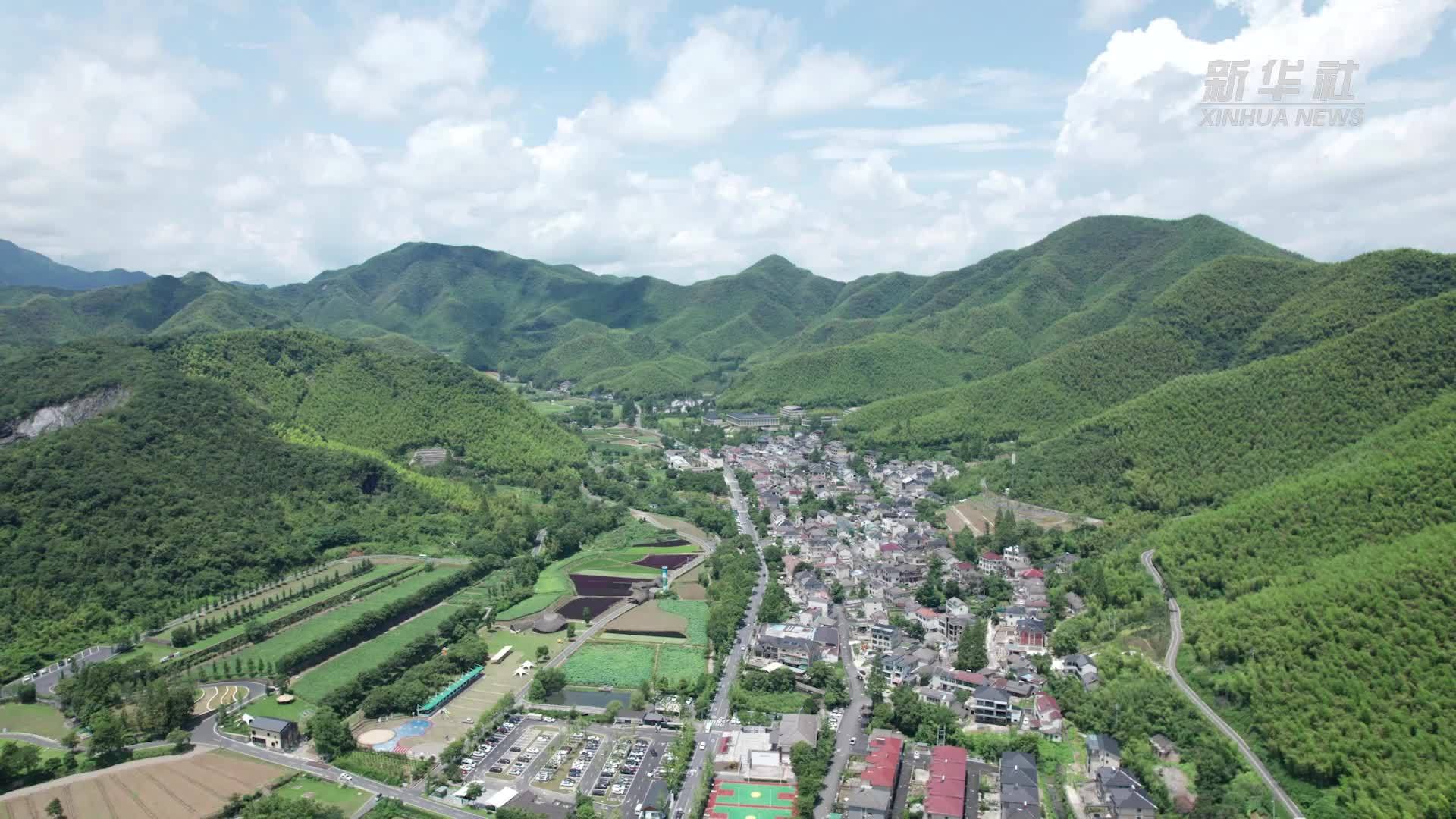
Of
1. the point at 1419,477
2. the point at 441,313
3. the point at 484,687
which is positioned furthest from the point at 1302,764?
the point at 441,313

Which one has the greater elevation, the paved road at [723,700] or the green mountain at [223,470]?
the green mountain at [223,470]

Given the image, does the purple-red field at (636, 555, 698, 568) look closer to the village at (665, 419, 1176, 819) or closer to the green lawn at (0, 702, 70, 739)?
the village at (665, 419, 1176, 819)

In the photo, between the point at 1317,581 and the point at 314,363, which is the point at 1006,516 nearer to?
the point at 1317,581

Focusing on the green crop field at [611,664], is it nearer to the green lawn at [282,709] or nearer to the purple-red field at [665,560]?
the green lawn at [282,709]

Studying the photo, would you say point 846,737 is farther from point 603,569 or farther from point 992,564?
point 603,569

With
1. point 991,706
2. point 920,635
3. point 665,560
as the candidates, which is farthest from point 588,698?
point 665,560

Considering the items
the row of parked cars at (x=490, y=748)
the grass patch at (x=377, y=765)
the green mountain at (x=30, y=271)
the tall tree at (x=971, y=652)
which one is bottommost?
the grass patch at (x=377, y=765)

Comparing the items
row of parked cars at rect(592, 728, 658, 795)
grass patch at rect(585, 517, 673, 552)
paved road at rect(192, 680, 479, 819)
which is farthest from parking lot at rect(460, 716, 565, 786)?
grass patch at rect(585, 517, 673, 552)

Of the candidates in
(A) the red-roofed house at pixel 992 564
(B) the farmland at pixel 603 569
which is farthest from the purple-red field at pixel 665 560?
(A) the red-roofed house at pixel 992 564
